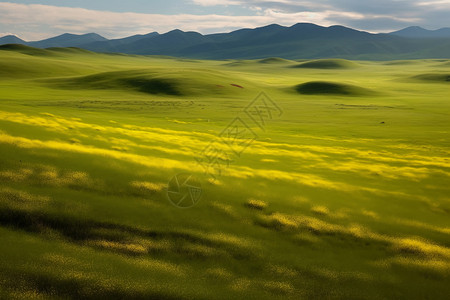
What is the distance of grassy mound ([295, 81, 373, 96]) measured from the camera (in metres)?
133

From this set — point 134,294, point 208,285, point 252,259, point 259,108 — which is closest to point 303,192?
point 252,259

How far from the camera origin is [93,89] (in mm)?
110625

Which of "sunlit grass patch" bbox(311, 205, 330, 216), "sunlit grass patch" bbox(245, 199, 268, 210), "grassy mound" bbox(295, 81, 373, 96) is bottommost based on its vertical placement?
"sunlit grass patch" bbox(311, 205, 330, 216)

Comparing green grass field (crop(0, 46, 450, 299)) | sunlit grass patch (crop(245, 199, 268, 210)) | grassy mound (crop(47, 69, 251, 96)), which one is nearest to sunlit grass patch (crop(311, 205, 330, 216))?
green grass field (crop(0, 46, 450, 299))

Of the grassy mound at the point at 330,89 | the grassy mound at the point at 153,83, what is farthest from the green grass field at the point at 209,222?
the grassy mound at the point at 330,89

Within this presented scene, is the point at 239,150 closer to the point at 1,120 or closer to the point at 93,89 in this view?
the point at 1,120

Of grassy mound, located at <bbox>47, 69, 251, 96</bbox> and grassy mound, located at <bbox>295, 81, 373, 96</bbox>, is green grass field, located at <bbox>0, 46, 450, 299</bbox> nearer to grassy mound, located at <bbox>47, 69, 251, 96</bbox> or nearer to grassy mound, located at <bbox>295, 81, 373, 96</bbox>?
grassy mound, located at <bbox>47, 69, 251, 96</bbox>

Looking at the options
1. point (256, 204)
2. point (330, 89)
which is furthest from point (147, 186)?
point (330, 89)

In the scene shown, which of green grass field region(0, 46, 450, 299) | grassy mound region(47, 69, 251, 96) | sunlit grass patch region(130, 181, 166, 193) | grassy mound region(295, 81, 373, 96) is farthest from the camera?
grassy mound region(295, 81, 373, 96)

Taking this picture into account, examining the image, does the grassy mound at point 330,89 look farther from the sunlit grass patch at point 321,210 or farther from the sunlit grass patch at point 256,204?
the sunlit grass patch at point 256,204

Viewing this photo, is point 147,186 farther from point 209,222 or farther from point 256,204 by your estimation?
point 256,204

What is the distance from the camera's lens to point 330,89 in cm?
13788

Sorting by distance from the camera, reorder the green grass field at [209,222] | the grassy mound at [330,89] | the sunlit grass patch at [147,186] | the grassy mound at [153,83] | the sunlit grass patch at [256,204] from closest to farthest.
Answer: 1. the green grass field at [209,222]
2. the sunlit grass patch at [256,204]
3. the sunlit grass patch at [147,186]
4. the grassy mound at [153,83]
5. the grassy mound at [330,89]

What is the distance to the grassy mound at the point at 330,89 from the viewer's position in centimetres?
13300
